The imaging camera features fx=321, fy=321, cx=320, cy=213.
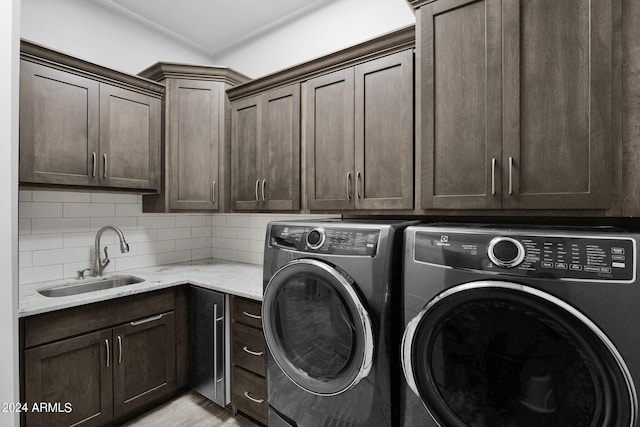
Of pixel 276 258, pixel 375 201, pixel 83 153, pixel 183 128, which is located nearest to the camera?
pixel 276 258

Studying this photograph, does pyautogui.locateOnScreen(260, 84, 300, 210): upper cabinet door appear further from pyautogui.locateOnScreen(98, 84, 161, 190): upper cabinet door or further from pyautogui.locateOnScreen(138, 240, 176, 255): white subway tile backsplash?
pyautogui.locateOnScreen(138, 240, 176, 255): white subway tile backsplash

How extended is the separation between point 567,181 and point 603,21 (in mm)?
559

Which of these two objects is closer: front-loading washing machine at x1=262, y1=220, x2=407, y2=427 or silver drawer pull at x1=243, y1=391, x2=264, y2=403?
front-loading washing machine at x1=262, y1=220, x2=407, y2=427

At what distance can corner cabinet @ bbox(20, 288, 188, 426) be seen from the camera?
5.41 feet

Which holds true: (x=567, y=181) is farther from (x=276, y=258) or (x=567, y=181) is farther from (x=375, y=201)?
(x=276, y=258)

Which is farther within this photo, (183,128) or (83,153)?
(183,128)

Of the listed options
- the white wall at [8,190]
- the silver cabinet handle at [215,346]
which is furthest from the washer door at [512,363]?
the white wall at [8,190]

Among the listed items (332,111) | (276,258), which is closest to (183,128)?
(332,111)

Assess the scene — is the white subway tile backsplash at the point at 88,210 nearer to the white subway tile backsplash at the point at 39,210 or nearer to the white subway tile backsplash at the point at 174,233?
the white subway tile backsplash at the point at 39,210

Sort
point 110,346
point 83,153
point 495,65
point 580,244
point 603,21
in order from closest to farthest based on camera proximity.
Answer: point 580,244
point 603,21
point 495,65
point 110,346
point 83,153

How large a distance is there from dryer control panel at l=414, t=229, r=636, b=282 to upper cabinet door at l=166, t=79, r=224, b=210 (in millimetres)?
1883

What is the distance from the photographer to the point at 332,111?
1.91m

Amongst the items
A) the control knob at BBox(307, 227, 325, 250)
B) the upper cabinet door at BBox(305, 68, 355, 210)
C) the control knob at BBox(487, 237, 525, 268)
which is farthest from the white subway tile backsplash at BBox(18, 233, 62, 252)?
the control knob at BBox(487, 237, 525, 268)

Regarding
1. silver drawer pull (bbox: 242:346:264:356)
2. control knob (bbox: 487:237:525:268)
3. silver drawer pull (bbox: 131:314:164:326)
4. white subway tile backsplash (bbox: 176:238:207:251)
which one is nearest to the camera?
control knob (bbox: 487:237:525:268)
